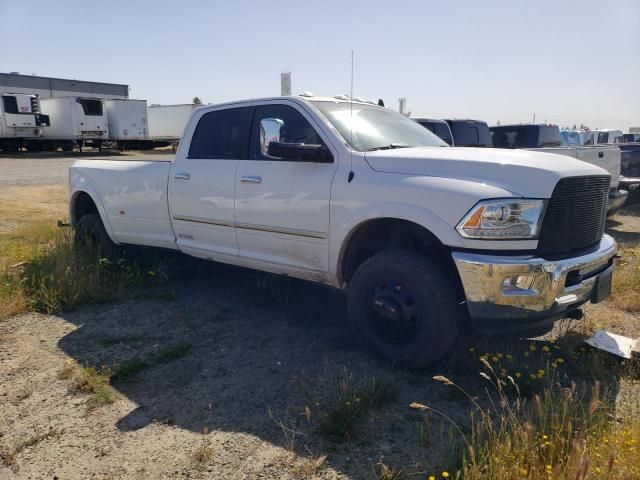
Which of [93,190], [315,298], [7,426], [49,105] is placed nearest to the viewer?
[7,426]

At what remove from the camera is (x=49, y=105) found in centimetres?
2867

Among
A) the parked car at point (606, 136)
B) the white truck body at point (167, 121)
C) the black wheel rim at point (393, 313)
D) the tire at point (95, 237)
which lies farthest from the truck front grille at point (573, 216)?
the white truck body at point (167, 121)

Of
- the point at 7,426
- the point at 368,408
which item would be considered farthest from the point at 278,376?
the point at 7,426

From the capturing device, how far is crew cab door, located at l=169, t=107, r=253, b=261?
183 inches

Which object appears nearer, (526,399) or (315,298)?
(526,399)

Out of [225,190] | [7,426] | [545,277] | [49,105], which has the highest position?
[49,105]

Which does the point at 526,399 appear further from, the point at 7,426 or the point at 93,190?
the point at 93,190

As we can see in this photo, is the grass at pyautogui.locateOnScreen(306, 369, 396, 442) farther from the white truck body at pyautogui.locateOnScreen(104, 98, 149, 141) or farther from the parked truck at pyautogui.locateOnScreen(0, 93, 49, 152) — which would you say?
the white truck body at pyautogui.locateOnScreen(104, 98, 149, 141)

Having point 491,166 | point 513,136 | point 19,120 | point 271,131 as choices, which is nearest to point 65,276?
point 271,131

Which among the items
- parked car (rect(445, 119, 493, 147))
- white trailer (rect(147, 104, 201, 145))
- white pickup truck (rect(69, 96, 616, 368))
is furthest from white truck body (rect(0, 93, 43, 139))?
white pickup truck (rect(69, 96, 616, 368))

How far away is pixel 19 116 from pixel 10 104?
69cm

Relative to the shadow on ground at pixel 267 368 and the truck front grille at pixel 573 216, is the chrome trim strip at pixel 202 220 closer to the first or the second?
the shadow on ground at pixel 267 368

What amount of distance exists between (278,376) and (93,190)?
3664mm

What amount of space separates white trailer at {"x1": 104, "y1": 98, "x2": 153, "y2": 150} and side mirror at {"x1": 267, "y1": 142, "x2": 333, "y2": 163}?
95.5 ft
